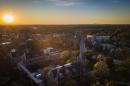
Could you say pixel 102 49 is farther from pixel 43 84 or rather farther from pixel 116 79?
pixel 43 84

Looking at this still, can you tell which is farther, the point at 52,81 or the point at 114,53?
the point at 114,53

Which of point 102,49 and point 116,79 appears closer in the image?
point 116,79

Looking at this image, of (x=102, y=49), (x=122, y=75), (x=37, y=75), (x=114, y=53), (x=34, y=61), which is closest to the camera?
(x=37, y=75)

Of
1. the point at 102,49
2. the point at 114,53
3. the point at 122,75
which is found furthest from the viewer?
the point at 102,49

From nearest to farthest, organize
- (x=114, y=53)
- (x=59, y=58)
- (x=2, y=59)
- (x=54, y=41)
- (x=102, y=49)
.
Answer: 1. (x=2, y=59)
2. (x=59, y=58)
3. (x=114, y=53)
4. (x=102, y=49)
5. (x=54, y=41)

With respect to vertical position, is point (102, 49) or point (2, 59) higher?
point (2, 59)

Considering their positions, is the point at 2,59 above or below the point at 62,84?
above

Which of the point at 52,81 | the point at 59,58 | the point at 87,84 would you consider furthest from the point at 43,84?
the point at 59,58

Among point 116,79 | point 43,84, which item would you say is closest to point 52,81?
point 43,84

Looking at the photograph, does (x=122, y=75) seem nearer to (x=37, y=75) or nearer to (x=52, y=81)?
(x=52, y=81)
